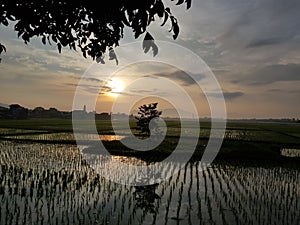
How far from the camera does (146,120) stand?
70.3ft

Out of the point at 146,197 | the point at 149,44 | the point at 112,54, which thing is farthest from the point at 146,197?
the point at 149,44

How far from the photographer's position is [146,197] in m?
9.16

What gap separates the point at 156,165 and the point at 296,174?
6.08 metres

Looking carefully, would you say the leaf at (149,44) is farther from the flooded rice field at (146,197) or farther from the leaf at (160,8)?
the flooded rice field at (146,197)

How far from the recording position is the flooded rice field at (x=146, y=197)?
730 centimetres

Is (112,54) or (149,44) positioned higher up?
(112,54)

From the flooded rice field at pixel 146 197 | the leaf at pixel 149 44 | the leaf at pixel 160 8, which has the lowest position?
the flooded rice field at pixel 146 197

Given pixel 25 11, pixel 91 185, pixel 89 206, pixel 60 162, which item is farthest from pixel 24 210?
pixel 60 162

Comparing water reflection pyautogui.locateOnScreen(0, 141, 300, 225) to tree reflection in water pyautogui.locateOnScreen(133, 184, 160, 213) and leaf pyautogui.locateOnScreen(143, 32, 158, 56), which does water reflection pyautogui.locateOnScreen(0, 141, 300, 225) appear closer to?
tree reflection in water pyautogui.locateOnScreen(133, 184, 160, 213)

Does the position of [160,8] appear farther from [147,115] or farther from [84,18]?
[147,115]

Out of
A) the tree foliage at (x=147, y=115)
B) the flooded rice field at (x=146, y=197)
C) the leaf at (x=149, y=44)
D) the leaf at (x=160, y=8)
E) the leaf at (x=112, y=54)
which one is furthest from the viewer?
the tree foliage at (x=147, y=115)

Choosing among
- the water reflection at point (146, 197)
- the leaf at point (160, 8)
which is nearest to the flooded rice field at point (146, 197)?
the water reflection at point (146, 197)

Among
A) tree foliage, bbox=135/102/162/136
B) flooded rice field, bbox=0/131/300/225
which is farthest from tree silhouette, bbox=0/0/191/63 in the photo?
tree foliage, bbox=135/102/162/136

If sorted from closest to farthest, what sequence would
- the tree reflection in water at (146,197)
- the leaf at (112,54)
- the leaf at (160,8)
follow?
the leaf at (160,8) → the leaf at (112,54) → the tree reflection in water at (146,197)
